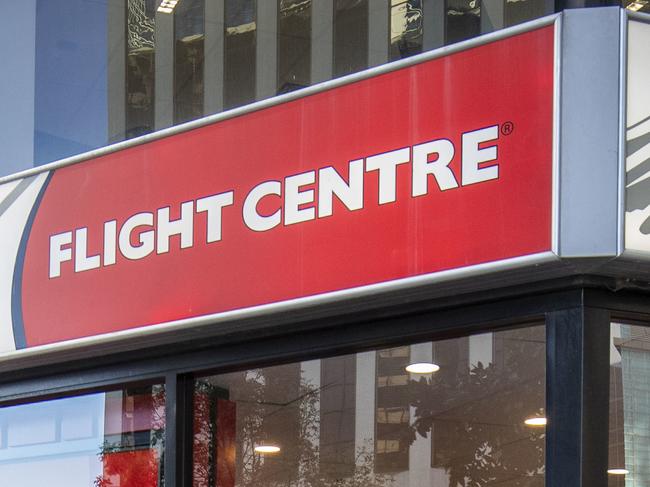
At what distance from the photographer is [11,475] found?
17.1ft

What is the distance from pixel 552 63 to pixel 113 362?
2138 mm

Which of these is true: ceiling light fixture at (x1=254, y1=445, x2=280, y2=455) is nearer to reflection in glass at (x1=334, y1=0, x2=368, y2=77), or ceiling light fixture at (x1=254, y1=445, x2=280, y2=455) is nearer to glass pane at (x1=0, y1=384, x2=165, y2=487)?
glass pane at (x1=0, y1=384, x2=165, y2=487)

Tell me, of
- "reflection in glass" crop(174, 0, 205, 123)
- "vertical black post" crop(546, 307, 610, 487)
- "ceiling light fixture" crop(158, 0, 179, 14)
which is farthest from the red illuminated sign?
"ceiling light fixture" crop(158, 0, 179, 14)

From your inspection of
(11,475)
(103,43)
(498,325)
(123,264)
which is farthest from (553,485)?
(103,43)

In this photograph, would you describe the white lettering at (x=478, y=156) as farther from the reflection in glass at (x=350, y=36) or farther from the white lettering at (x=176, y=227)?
the white lettering at (x=176, y=227)

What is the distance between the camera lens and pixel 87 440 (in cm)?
495

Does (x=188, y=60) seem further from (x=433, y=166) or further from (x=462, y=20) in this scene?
(x=433, y=166)

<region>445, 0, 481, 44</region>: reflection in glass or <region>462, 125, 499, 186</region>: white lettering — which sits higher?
<region>445, 0, 481, 44</region>: reflection in glass

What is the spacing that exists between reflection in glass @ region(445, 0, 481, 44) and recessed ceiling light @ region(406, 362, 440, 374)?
1174 millimetres

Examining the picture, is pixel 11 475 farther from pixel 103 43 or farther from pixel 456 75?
pixel 456 75

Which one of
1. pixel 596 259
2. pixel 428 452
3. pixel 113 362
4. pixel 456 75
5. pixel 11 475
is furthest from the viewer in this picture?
pixel 11 475

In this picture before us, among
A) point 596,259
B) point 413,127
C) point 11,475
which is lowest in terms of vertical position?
point 11,475

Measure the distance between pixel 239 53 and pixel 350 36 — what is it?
1.75ft

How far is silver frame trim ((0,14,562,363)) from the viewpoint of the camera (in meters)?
3.29
